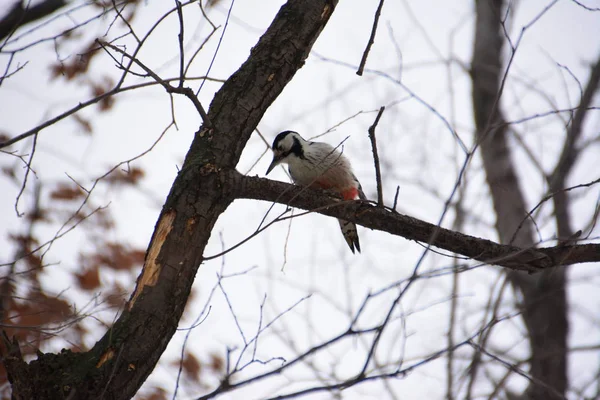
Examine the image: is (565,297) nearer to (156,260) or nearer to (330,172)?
(330,172)

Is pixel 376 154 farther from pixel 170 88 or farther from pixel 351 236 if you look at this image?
pixel 351 236

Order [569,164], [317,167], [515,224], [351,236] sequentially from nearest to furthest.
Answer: [317,167] → [351,236] → [569,164] → [515,224]

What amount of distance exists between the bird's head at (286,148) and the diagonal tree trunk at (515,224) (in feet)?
4.92

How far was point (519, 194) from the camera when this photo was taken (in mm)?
6922

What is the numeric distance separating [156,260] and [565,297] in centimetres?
557

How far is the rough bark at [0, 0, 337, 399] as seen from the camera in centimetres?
A: 199

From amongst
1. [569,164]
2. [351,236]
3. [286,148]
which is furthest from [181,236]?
[569,164]

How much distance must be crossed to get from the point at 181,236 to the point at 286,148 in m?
2.48

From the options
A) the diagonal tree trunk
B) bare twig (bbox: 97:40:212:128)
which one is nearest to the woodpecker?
the diagonal tree trunk

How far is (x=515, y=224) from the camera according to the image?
20.8 feet

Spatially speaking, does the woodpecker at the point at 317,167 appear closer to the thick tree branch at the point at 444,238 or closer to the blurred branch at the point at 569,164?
the thick tree branch at the point at 444,238

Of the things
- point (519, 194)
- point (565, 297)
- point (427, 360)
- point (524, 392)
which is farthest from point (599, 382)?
point (519, 194)

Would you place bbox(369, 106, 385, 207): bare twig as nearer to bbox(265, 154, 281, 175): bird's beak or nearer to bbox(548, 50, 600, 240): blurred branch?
bbox(265, 154, 281, 175): bird's beak

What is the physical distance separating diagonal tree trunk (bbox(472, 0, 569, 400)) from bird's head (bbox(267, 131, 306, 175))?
Answer: 1498mm
